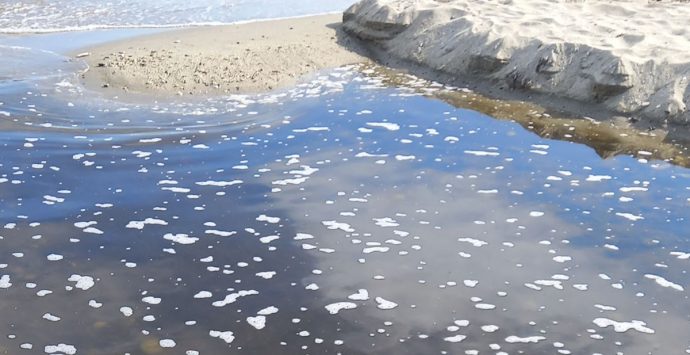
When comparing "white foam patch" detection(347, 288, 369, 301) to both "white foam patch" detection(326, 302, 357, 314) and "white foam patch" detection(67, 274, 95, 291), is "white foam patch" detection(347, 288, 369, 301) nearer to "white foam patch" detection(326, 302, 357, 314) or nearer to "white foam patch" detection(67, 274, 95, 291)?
"white foam patch" detection(326, 302, 357, 314)

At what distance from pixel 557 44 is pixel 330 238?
4.83m

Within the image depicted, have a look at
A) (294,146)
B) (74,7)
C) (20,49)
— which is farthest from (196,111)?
(74,7)

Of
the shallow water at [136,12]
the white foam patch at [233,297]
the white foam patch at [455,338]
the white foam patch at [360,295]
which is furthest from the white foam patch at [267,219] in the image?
the shallow water at [136,12]

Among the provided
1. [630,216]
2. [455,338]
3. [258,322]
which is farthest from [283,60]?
[455,338]

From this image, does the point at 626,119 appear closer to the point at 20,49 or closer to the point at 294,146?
the point at 294,146

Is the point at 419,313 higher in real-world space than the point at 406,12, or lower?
lower

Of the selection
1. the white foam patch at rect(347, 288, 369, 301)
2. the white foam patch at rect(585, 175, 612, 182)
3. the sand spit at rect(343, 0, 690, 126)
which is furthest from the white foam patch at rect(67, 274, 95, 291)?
the sand spit at rect(343, 0, 690, 126)

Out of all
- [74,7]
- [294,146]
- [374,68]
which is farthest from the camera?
[74,7]

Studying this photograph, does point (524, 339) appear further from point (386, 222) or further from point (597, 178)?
point (597, 178)

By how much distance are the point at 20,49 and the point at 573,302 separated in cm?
870

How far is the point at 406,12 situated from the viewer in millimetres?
11406

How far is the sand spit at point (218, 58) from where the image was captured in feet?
31.0

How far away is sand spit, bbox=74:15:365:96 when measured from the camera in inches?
372

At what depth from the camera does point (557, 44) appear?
9.20m
